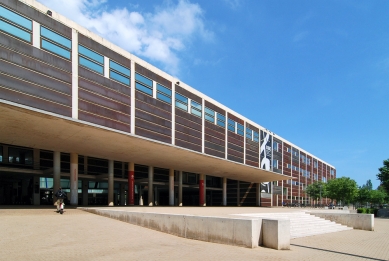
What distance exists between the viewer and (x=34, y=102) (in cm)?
1939

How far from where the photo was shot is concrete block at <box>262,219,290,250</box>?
36.9 ft

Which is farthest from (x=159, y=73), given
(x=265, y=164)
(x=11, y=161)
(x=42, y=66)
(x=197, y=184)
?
(x=265, y=164)

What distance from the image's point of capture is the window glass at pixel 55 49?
20500 mm

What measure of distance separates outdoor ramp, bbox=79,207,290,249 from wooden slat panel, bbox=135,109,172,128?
14.9m

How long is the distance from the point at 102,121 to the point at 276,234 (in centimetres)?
1653

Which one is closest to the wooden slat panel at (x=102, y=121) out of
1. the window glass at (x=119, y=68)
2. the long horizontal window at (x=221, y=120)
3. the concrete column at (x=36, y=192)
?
the window glass at (x=119, y=68)

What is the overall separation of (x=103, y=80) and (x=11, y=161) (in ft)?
37.8

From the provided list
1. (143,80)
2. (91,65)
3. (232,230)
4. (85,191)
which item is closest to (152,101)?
(143,80)

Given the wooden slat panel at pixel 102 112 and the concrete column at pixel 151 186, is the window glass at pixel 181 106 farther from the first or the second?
the concrete column at pixel 151 186

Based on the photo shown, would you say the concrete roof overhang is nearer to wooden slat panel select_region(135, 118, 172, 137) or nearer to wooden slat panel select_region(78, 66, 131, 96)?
wooden slat panel select_region(135, 118, 172, 137)

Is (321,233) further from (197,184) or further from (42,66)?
(197,184)

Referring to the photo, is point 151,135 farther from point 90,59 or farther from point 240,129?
point 240,129

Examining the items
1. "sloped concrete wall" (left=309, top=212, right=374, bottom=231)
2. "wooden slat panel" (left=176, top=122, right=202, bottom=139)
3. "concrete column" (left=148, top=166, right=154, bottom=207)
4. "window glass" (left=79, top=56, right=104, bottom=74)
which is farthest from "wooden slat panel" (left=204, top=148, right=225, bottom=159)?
"window glass" (left=79, top=56, right=104, bottom=74)

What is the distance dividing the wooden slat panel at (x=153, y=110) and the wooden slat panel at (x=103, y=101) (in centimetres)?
134
